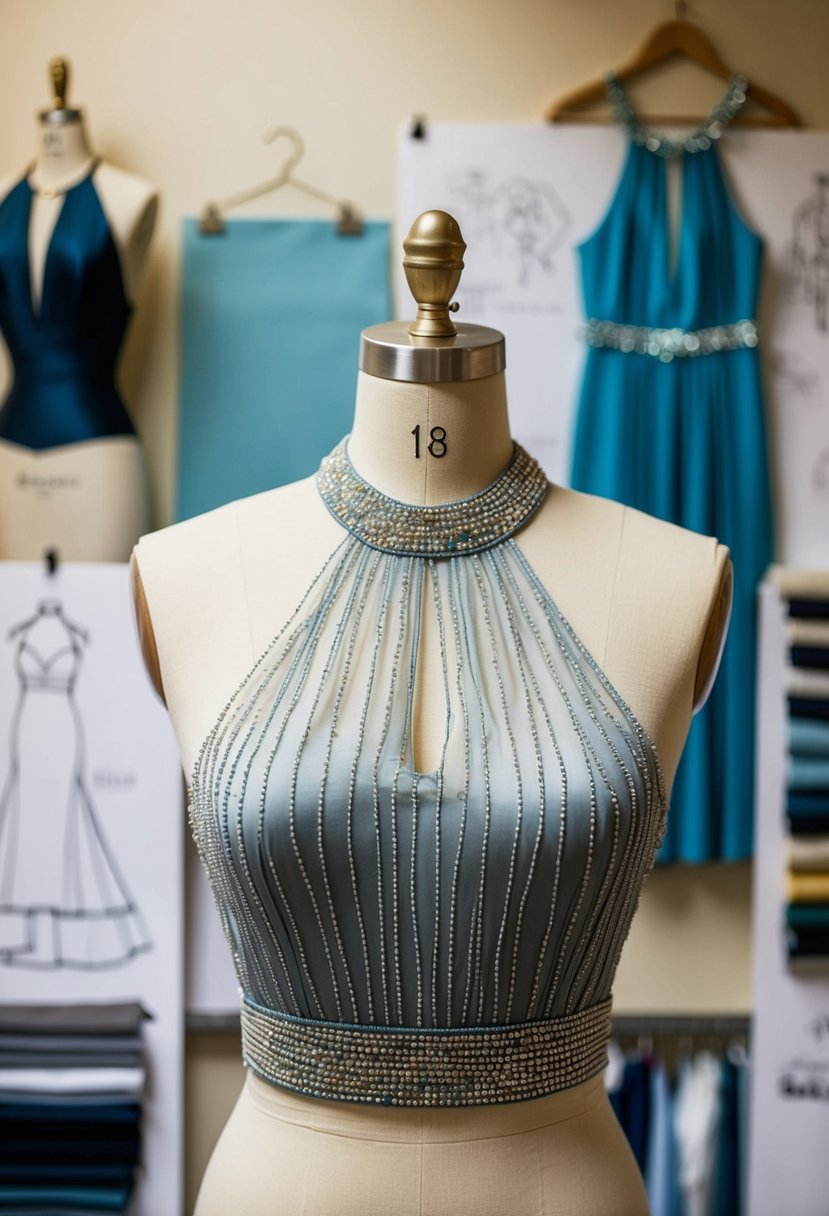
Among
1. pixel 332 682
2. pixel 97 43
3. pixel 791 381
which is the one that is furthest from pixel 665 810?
pixel 97 43

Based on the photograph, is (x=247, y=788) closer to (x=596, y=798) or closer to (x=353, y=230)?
(x=596, y=798)

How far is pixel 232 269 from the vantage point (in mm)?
2807

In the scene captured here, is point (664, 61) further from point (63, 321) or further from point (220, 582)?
point (220, 582)

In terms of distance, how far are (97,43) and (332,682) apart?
1.90 m

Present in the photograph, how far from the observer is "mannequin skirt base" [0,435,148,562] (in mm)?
2627

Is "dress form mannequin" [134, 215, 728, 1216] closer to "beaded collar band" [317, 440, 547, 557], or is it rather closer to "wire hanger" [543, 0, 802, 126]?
"beaded collar band" [317, 440, 547, 557]

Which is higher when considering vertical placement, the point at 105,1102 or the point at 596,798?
the point at 596,798

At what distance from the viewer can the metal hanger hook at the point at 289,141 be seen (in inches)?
109

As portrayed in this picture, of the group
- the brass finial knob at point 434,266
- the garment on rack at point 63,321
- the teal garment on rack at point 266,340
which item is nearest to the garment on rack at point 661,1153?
the teal garment on rack at point 266,340

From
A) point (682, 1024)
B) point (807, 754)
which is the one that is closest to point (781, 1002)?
point (682, 1024)

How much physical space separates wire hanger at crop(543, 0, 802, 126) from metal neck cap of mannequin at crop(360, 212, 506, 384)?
156 cm

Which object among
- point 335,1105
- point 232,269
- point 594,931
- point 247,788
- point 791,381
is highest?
point 232,269

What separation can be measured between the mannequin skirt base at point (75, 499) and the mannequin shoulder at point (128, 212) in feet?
0.99

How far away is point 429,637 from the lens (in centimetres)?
136
